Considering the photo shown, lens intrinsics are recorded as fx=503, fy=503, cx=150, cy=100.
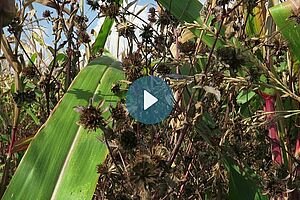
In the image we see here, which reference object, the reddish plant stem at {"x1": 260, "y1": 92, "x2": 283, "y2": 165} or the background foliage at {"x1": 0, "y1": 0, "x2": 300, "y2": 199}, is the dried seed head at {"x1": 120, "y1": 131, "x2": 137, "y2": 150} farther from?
the reddish plant stem at {"x1": 260, "y1": 92, "x2": 283, "y2": 165}

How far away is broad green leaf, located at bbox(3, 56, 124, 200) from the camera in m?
0.93

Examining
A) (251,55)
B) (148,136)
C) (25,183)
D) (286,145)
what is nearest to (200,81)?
(251,55)

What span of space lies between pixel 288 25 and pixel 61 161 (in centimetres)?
58

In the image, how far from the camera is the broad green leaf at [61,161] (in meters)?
0.93

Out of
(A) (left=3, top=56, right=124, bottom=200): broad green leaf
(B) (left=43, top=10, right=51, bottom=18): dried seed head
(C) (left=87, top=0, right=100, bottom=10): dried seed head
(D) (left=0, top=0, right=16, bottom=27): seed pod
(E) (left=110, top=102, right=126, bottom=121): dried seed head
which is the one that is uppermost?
(D) (left=0, top=0, right=16, bottom=27): seed pod

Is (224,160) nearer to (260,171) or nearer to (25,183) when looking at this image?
(260,171)

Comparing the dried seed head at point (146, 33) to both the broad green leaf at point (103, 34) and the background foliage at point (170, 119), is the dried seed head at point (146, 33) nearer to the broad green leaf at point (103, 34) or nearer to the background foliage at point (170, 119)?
the background foliage at point (170, 119)

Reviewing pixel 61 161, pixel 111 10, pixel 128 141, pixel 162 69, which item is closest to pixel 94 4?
pixel 111 10

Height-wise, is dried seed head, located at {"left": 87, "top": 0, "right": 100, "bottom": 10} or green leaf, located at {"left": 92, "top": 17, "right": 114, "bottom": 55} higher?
dried seed head, located at {"left": 87, "top": 0, "right": 100, "bottom": 10}

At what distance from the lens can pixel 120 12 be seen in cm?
117

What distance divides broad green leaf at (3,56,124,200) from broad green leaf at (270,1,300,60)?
412mm

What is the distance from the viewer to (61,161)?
97 centimetres

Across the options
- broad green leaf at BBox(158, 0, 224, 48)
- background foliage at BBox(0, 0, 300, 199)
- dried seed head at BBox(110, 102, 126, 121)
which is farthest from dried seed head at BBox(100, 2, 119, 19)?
dried seed head at BBox(110, 102, 126, 121)

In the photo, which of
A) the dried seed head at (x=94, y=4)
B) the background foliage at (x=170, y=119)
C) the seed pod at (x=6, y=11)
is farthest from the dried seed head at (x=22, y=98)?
the seed pod at (x=6, y=11)
